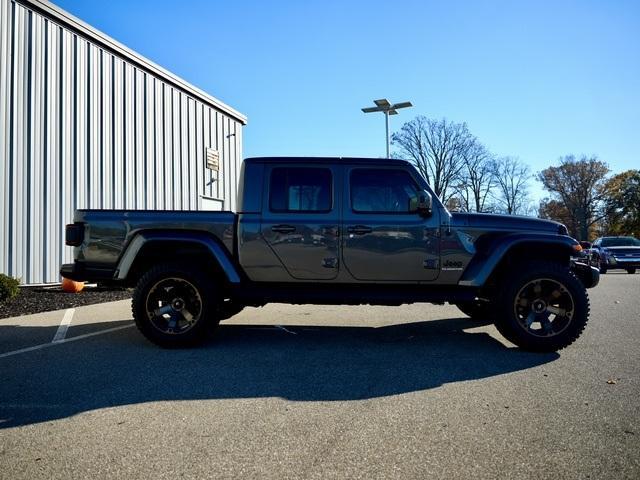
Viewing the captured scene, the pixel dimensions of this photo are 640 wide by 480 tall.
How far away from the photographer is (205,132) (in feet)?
58.4

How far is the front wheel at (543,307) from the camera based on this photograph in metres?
5.23

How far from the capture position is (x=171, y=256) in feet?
18.7

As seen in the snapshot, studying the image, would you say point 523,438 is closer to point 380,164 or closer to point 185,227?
point 380,164

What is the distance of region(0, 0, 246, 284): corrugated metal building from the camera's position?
35.4ft

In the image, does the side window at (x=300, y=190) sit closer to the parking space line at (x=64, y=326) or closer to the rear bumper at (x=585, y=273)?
the rear bumper at (x=585, y=273)

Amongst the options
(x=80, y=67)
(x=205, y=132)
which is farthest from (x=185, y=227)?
(x=205, y=132)

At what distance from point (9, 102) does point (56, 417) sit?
9.81m

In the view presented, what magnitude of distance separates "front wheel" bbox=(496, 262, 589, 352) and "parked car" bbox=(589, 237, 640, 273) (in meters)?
17.6

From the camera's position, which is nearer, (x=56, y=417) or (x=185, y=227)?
(x=56, y=417)

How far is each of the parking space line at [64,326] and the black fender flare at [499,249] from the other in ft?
15.8

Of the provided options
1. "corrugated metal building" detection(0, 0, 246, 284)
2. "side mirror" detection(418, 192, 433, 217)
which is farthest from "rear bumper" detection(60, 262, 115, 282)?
"corrugated metal building" detection(0, 0, 246, 284)

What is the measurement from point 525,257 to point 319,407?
130 inches

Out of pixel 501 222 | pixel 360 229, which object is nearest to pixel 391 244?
pixel 360 229

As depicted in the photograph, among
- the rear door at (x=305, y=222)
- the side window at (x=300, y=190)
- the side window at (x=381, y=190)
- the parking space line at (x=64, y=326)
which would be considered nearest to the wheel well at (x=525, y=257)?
the side window at (x=381, y=190)
